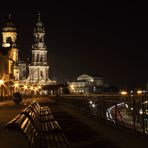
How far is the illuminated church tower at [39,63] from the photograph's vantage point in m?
173

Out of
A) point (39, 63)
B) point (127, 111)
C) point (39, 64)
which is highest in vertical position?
point (39, 63)

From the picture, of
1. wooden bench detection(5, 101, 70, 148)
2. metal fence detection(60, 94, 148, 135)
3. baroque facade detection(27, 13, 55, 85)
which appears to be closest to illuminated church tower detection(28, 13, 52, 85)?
baroque facade detection(27, 13, 55, 85)

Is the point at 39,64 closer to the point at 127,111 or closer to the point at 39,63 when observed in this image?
the point at 39,63

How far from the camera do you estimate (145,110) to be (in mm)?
12930

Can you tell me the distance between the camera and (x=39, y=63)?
17262cm

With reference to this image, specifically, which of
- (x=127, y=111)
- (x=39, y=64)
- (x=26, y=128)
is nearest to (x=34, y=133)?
(x=26, y=128)

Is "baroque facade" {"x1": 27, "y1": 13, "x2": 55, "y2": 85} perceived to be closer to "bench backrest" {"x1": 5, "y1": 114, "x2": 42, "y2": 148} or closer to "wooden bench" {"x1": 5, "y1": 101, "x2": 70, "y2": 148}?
"wooden bench" {"x1": 5, "y1": 101, "x2": 70, "y2": 148}

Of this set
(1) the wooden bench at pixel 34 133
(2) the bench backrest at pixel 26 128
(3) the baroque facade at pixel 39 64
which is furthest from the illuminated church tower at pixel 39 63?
(2) the bench backrest at pixel 26 128

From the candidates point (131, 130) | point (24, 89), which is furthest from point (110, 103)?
point (24, 89)

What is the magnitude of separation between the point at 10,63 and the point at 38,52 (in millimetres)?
62697

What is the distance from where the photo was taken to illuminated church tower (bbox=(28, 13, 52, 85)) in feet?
566

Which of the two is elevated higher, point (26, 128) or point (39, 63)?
point (39, 63)

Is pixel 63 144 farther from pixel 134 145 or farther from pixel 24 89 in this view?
pixel 24 89

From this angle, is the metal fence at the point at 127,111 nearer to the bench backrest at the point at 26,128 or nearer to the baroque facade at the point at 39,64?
the bench backrest at the point at 26,128
